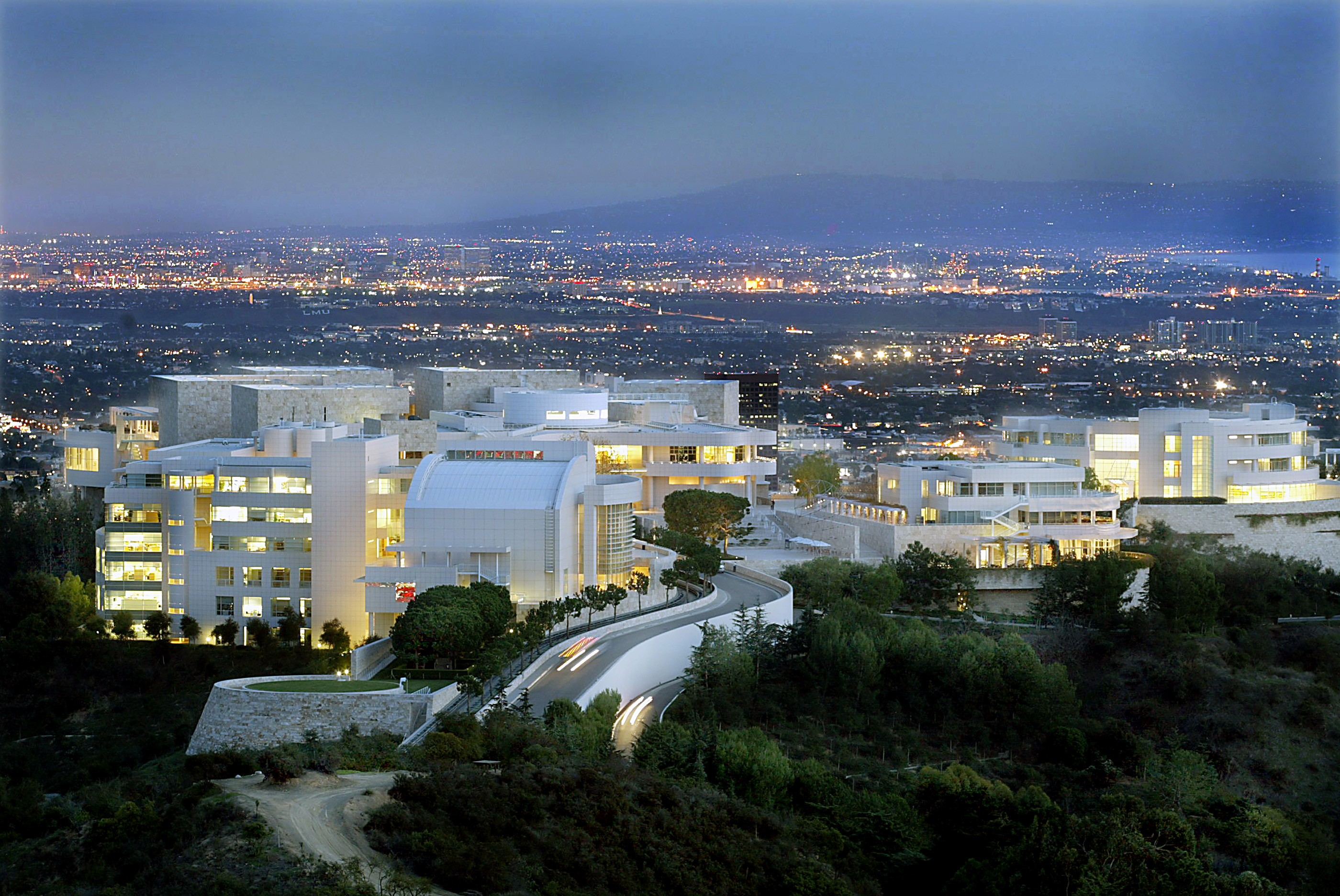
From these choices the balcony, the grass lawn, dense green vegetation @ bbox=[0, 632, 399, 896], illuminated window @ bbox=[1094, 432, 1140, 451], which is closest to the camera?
dense green vegetation @ bbox=[0, 632, 399, 896]

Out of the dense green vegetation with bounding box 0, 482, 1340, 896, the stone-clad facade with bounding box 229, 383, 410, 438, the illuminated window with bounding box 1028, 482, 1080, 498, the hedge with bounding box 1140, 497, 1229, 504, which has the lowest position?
the dense green vegetation with bounding box 0, 482, 1340, 896

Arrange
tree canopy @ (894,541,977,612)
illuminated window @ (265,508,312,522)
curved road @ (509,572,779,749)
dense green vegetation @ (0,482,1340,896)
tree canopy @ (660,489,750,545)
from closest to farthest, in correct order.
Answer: dense green vegetation @ (0,482,1340,896) → curved road @ (509,572,779,749) → illuminated window @ (265,508,312,522) → tree canopy @ (894,541,977,612) → tree canopy @ (660,489,750,545)

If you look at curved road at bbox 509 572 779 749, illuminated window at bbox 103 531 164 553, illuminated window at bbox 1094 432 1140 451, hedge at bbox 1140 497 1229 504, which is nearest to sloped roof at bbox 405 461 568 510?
curved road at bbox 509 572 779 749

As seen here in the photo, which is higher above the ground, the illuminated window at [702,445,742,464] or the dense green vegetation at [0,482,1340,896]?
the illuminated window at [702,445,742,464]

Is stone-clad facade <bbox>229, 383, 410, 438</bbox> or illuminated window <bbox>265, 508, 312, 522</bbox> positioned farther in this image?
stone-clad facade <bbox>229, 383, 410, 438</bbox>

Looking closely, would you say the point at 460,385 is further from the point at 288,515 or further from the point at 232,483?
the point at 288,515

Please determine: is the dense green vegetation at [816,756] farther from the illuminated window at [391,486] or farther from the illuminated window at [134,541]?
the illuminated window at [391,486]

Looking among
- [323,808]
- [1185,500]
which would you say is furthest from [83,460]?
[1185,500]

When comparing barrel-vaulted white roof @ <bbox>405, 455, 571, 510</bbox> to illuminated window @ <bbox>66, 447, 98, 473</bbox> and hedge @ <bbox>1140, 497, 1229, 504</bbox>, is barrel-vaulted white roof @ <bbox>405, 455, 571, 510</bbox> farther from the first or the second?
hedge @ <bbox>1140, 497, 1229, 504</bbox>
